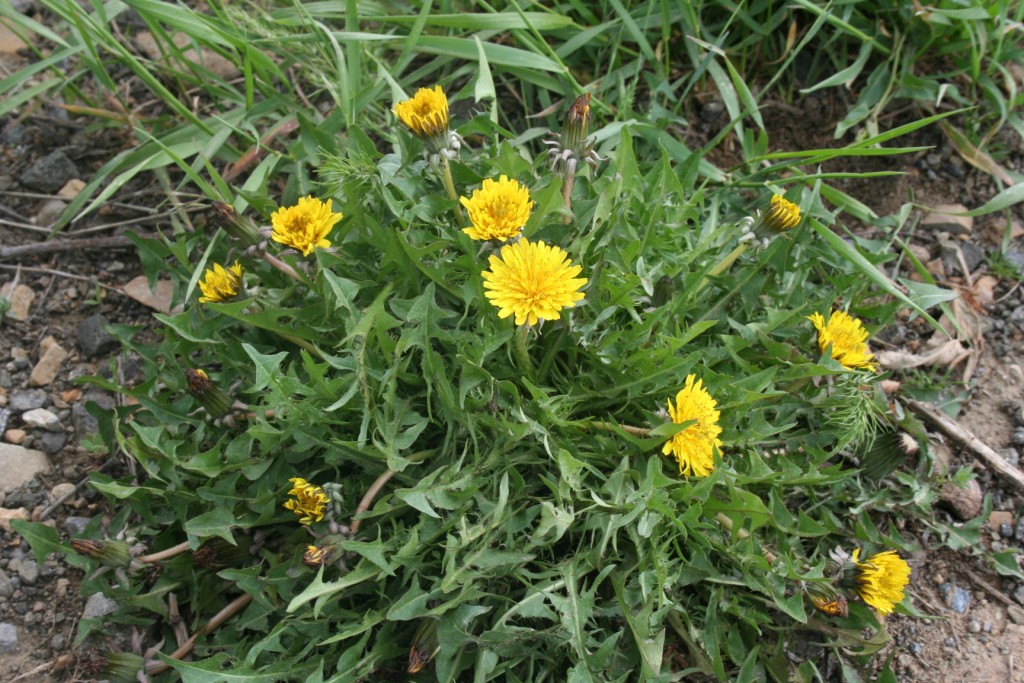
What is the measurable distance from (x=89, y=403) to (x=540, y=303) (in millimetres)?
1356

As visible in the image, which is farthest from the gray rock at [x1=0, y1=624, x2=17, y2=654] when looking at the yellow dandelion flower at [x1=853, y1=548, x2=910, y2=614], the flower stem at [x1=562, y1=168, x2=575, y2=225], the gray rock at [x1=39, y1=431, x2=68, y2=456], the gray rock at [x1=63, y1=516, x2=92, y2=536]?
the yellow dandelion flower at [x1=853, y1=548, x2=910, y2=614]

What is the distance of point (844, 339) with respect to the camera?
2.25 metres

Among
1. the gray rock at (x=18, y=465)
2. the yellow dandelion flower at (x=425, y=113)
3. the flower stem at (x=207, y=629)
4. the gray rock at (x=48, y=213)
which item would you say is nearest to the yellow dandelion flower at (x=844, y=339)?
the yellow dandelion flower at (x=425, y=113)

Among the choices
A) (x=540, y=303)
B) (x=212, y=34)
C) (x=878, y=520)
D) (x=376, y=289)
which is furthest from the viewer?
(x=212, y=34)

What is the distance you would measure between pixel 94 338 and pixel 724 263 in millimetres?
1899

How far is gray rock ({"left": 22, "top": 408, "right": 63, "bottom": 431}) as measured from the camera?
249 centimetres

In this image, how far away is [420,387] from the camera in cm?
212

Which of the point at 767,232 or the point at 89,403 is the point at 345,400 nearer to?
the point at 89,403

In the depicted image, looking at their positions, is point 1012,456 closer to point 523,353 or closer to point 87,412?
point 523,353

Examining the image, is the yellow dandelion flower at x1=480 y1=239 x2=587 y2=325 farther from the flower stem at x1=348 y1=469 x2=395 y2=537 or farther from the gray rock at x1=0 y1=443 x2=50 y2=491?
the gray rock at x1=0 y1=443 x2=50 y2=491

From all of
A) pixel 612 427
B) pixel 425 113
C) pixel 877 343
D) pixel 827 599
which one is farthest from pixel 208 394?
pixel 877 343

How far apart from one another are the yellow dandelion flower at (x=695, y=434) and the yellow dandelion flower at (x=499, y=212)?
545mm

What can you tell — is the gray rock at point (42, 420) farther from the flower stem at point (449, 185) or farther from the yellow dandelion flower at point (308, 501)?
the flower stem at point (449, 185)

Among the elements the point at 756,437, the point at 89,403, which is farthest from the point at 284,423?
the point at 756,437
